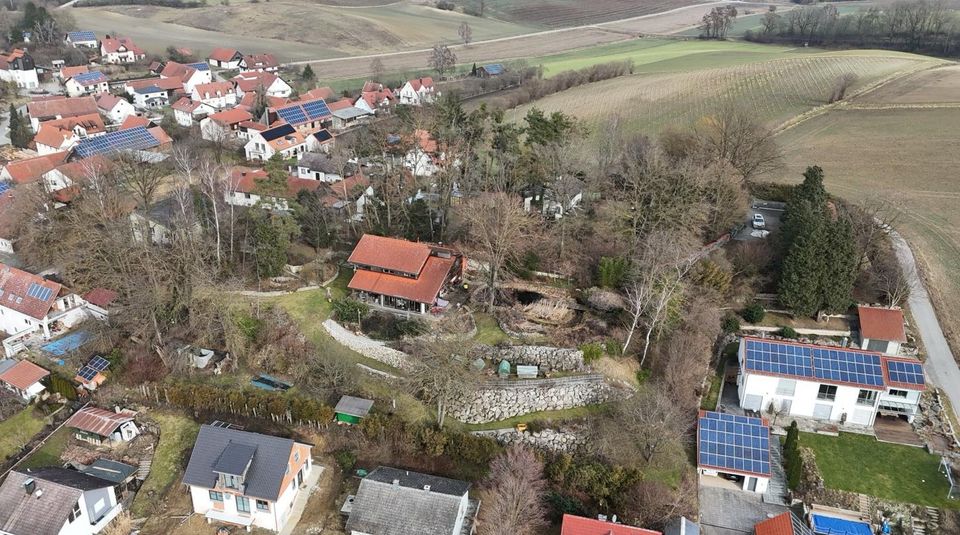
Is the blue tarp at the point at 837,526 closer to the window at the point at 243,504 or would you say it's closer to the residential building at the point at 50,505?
the window at the point at 243,504

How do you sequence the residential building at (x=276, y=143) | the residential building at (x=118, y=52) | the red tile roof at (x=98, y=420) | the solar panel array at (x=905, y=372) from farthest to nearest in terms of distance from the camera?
1. the residential building at (x=118, y=52)
2. the residential building at (x=276, y=143)
3. the solar panel array at (x=905, y=372)
4. the red tile roof at (x=98, y=420)

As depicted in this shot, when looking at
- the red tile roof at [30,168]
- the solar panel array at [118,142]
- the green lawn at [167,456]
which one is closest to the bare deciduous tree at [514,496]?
the green lawn at [167,456]

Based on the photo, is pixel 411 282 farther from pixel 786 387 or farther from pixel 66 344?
pixel 66 344

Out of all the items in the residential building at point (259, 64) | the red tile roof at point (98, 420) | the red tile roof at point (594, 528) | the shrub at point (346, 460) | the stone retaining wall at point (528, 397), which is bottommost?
the red tile roof at point (98, 420)

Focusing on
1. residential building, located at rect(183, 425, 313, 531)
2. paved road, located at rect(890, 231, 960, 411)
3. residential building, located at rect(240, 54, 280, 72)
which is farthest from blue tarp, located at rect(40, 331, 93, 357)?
residential building, located at rect(240, 54, 280, 72)

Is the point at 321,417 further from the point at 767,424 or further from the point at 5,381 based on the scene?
the point at 767,424

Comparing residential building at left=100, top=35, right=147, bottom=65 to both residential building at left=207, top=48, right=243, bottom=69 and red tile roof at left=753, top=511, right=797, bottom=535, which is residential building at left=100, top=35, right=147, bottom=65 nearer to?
residential building at left=207, top=48, right=243, bottom=69
